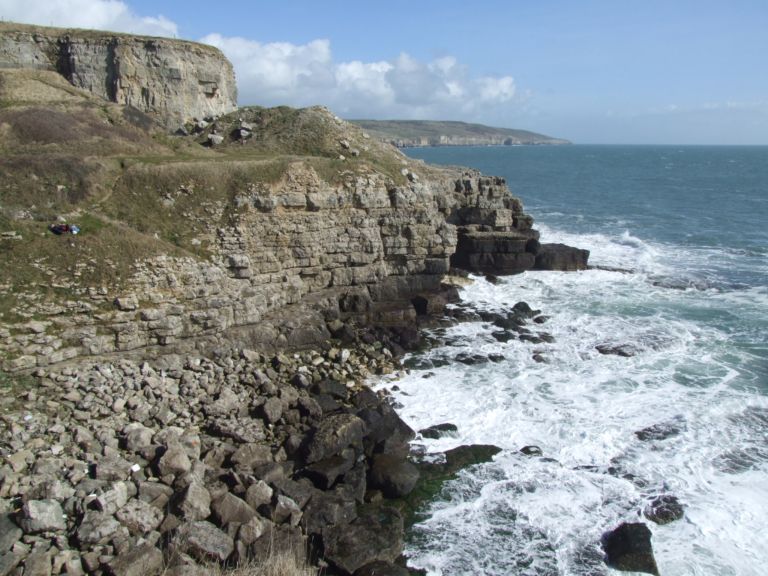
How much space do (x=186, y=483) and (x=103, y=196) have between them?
55.3ft

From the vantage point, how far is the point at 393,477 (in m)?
18.8

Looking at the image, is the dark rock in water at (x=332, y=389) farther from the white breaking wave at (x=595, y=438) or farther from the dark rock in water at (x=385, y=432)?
the white breaking wave at (x=595, y=438)

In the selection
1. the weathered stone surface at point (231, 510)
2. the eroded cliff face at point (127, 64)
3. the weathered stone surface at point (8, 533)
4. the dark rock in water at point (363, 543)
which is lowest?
the dark rock in water at point (363, 543)

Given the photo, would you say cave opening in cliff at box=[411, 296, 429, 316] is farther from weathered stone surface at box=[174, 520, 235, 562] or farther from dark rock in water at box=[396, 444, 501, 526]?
weathered stone surface at box=[174, 520, 235, 562]

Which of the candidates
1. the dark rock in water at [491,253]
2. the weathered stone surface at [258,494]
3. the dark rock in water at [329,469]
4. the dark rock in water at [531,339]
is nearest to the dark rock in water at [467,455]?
the dark rock in water at [329,469]

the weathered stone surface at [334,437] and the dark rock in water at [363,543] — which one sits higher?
the weathered stone surface at [334,437]

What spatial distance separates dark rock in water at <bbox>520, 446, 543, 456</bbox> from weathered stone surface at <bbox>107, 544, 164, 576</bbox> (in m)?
12.2

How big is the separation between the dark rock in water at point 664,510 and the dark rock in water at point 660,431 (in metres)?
3.41

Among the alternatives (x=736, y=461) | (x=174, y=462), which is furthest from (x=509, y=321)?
(x=174, y=462)

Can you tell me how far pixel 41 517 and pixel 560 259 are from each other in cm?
3675

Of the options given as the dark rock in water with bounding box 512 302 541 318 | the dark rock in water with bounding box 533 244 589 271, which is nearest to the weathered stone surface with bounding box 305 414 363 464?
the dark rock in water with bounding box 512 302 541 318

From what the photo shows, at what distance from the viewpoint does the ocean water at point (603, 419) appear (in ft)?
54.1

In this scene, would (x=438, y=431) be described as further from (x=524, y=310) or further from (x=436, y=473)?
(x=524, y=310)

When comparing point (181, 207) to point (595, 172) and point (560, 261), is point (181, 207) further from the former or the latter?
point (595, 172)
